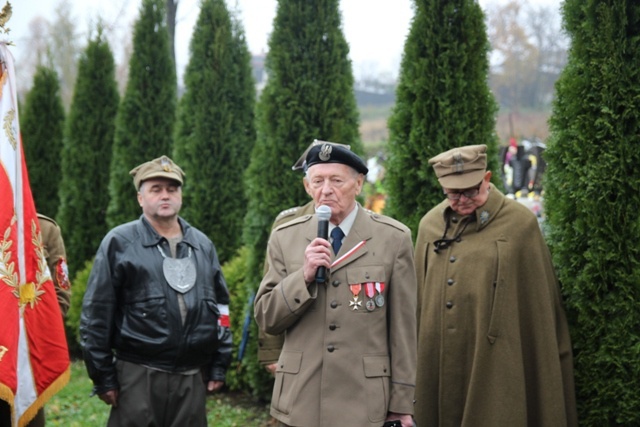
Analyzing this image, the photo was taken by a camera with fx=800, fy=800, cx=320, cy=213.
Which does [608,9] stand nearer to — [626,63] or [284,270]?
[626,63]

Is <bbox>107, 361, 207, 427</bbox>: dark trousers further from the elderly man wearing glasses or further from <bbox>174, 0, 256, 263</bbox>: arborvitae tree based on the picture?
<bbox>174, 0, 256, 263</bbox>: arborvitae tree

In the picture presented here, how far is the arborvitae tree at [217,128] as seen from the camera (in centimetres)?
990

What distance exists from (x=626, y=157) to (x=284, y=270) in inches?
98.7

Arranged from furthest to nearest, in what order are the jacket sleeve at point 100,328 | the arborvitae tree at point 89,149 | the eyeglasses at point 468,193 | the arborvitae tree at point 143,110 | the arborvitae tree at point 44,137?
the arborvitae tree at point 44,137 → the arborvitae tree at point 89,149 → the arborvitae tree at point 143,110 → the eyeglasses at point 468,193 → the jacket sleeve at point 100,328

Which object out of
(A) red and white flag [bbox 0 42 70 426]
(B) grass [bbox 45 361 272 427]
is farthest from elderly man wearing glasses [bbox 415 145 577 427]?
(B) grass [bbox 45 361 272 427]

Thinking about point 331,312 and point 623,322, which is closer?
point 331,312

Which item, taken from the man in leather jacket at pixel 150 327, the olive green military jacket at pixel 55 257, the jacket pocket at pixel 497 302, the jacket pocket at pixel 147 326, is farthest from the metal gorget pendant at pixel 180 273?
the jacket pocket at pixel 497 302

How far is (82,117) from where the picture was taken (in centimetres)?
1211

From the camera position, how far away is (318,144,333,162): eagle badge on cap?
144 inches

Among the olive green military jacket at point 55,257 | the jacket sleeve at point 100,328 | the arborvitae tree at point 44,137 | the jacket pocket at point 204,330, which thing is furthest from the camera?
the arborvitae tree at point 44,137

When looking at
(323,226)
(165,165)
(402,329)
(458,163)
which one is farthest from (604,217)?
(165,165)

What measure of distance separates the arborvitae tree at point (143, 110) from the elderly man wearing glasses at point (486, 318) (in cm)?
652

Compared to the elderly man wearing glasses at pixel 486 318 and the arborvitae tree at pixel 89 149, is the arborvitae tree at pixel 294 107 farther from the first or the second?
the arborvitae tree at pixel 89 149

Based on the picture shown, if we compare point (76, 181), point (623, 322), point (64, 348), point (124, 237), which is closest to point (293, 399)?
point (64, 348)
